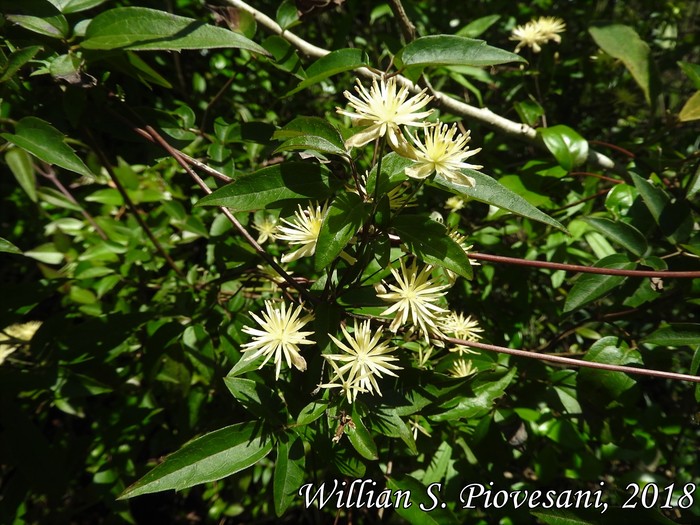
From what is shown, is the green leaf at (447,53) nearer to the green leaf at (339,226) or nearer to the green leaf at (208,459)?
the green leaf at (339,226)

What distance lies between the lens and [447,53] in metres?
0.68

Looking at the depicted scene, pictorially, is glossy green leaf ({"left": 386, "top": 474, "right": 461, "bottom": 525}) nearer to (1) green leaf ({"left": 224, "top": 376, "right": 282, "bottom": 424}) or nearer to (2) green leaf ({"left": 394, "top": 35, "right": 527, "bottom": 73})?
(1) green leaf ({"left": 224, "top": 376, "right": 282, "bottom": 424})

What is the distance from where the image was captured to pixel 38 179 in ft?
4.90

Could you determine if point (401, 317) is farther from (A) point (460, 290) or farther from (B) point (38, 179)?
(B) point (38, 179)

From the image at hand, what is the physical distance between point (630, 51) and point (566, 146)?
342 millimetres

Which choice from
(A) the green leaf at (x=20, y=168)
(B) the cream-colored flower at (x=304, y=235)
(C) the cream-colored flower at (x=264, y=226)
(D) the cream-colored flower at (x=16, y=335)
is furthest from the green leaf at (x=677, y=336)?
(D) the cream-colored flower at (x=16, y=335)

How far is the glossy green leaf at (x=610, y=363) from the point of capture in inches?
34.8

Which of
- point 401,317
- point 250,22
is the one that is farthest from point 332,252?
point 250,22

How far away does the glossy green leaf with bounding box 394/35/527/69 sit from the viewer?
25.6 inches

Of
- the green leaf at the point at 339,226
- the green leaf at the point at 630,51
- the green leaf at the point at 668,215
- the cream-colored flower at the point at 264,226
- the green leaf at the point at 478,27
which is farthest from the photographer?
the green leaf at the point at 478,27

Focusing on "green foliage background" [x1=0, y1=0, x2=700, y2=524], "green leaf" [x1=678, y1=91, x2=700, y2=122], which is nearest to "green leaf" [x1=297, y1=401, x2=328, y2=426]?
"green foliage background" [x1=0, y1=0, x2=700, y2=524]

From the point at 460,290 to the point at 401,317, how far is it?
595mm

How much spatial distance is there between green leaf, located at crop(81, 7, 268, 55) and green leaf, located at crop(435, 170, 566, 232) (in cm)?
32

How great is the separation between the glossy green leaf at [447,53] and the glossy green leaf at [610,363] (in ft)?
1.86
